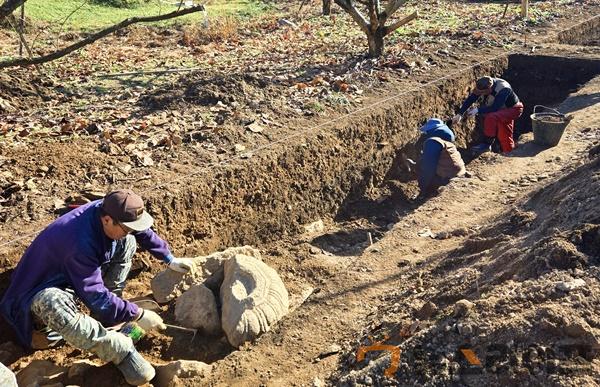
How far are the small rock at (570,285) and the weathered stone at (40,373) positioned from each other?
3.29 metres

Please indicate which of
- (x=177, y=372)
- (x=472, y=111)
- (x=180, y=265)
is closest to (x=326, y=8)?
(x=472, y=111)

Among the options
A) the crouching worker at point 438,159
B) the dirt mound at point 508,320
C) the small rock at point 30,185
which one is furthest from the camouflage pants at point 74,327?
the crouching worker at point 438,159

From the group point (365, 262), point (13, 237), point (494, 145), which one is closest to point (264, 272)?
point (365, 262)

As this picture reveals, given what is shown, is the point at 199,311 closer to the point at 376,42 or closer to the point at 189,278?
the point at 189,278

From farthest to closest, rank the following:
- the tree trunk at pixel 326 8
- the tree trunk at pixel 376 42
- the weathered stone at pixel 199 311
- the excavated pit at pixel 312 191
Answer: the tree trunk at pixel 326 8, the tree trunk at pixel 376 42, the excavated pit at pixel 312 191, the weathered stone at pixel 199 311

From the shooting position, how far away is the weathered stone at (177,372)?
11.6ft

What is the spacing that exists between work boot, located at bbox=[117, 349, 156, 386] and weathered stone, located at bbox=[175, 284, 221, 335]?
659mm

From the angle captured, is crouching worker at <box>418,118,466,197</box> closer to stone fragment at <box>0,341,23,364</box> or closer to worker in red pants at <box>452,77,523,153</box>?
worker in red pants at <box>452,77,523,153</box>

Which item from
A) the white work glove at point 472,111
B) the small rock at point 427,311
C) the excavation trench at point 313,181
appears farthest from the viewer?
the white work glove at point 472,111

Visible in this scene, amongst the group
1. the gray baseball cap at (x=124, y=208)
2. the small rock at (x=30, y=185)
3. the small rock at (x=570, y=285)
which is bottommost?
the small rock at (x=570, y=285)

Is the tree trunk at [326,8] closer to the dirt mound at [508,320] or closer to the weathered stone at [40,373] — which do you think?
the dirt mound at [508,320]

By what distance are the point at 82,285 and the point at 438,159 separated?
16.0 feet

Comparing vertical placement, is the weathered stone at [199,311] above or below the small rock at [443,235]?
above

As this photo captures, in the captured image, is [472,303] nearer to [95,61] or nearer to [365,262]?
[365,262]
